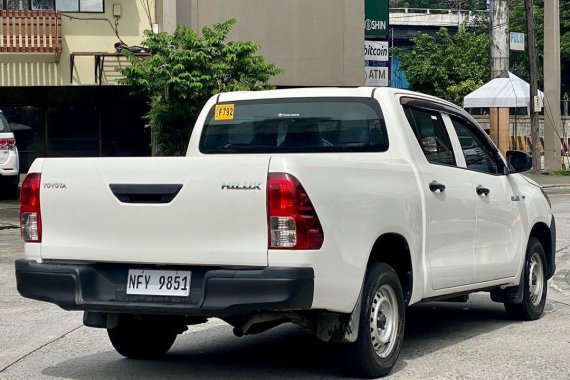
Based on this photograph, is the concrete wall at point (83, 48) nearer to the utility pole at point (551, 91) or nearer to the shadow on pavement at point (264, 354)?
the utility pole at point (551, 91)

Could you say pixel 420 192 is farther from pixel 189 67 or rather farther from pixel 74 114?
pixel 74 114

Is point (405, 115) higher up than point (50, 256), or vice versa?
point (405, 115)

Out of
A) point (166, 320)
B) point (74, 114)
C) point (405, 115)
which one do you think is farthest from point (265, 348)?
point (74, 114)

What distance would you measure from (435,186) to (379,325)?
1210 millimetres

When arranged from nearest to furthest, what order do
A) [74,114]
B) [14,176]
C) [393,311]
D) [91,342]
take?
[393,311]
[91,342]
[14,176]
[74,114]

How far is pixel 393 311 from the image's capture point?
7.65 meters

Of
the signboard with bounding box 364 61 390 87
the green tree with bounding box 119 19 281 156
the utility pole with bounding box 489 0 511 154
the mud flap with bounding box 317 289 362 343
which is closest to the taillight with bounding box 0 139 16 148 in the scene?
the green tree with bounding box 119 19 281 156

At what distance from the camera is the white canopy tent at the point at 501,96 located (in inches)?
1551

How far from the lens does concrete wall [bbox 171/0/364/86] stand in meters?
31.1

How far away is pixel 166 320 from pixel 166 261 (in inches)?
36.0

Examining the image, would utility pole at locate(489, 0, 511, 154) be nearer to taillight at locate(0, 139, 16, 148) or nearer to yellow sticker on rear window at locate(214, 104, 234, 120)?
taillight at locate(0, 139, 16, 148)

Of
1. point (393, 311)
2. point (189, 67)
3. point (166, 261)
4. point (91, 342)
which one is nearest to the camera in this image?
point (166, 261)

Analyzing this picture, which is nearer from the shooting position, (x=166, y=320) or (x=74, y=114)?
(x=166, y=320)

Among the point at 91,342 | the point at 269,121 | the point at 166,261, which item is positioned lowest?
the point at 91,342
